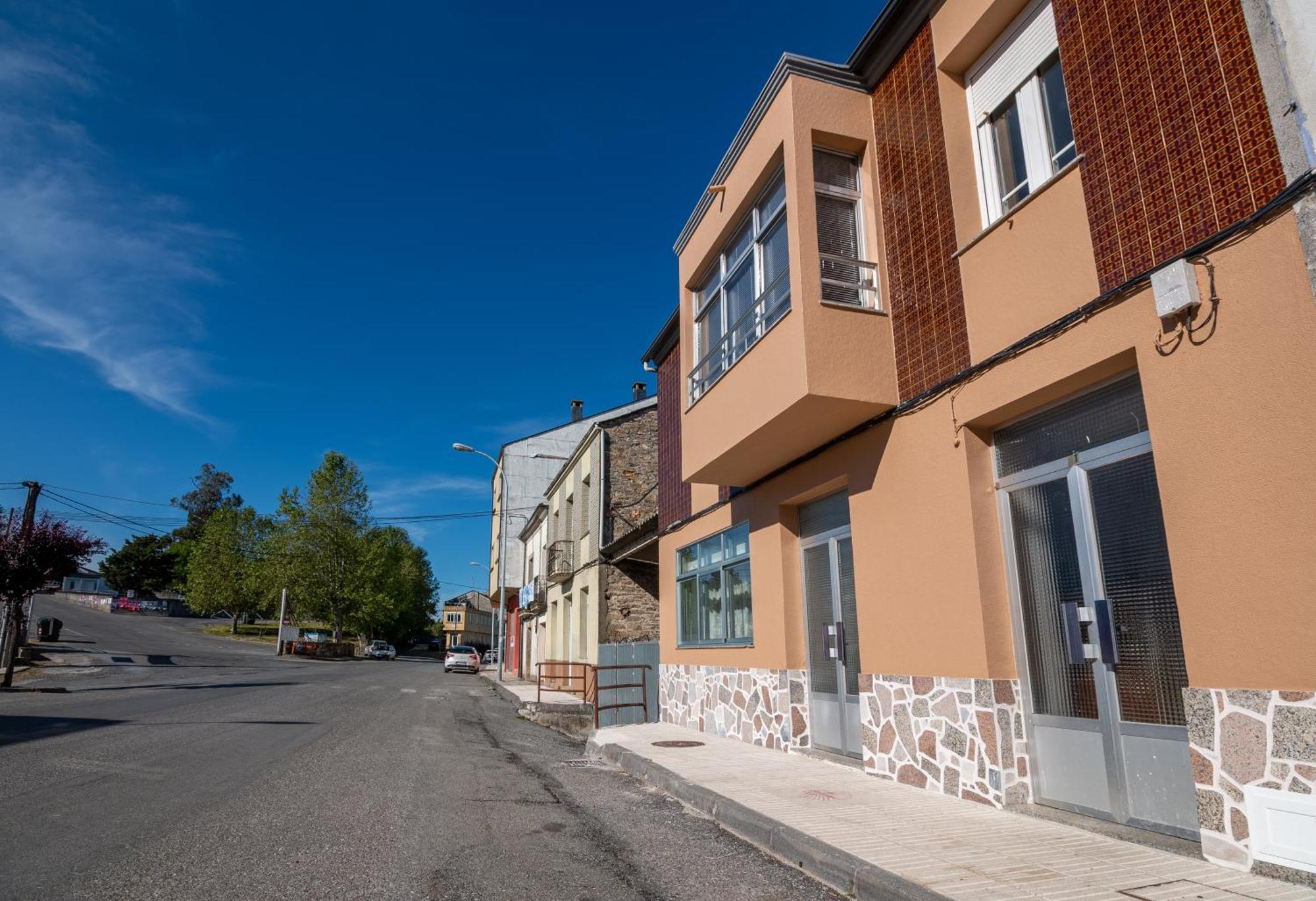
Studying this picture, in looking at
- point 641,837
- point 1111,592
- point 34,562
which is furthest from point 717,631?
point 34,562

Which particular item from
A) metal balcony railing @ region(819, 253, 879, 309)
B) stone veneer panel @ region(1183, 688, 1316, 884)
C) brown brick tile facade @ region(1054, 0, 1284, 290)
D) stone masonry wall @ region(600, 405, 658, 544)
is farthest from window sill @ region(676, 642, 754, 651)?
stone masonry wall @ region(600, 405, 658, 544)

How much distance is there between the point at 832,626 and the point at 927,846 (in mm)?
3917

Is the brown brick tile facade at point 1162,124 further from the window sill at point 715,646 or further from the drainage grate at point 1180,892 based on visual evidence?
Result: the window sill at point 715,646

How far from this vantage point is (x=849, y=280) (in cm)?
813

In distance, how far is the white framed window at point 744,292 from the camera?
8.84 meters

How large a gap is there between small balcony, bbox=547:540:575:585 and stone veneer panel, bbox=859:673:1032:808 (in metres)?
16.2

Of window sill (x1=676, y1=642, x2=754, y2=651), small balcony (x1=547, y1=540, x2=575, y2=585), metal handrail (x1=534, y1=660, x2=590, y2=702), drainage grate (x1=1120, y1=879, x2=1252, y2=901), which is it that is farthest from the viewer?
small balcony (x1=547, y1=540, x2=575, y2=585)

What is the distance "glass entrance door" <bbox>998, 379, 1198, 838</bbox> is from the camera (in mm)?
4809

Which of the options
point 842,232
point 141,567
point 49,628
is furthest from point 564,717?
point 141,567

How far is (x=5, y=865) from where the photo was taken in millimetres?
4332

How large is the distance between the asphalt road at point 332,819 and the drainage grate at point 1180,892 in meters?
1.51

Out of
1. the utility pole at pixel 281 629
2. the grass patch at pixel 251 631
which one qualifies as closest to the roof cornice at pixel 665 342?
the utility pole at pixel 281 629

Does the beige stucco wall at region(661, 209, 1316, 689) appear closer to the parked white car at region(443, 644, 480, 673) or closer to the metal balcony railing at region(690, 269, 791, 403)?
the metal balcony railing at region(690, 269, 791, 403)

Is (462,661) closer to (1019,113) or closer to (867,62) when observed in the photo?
(867,62)
